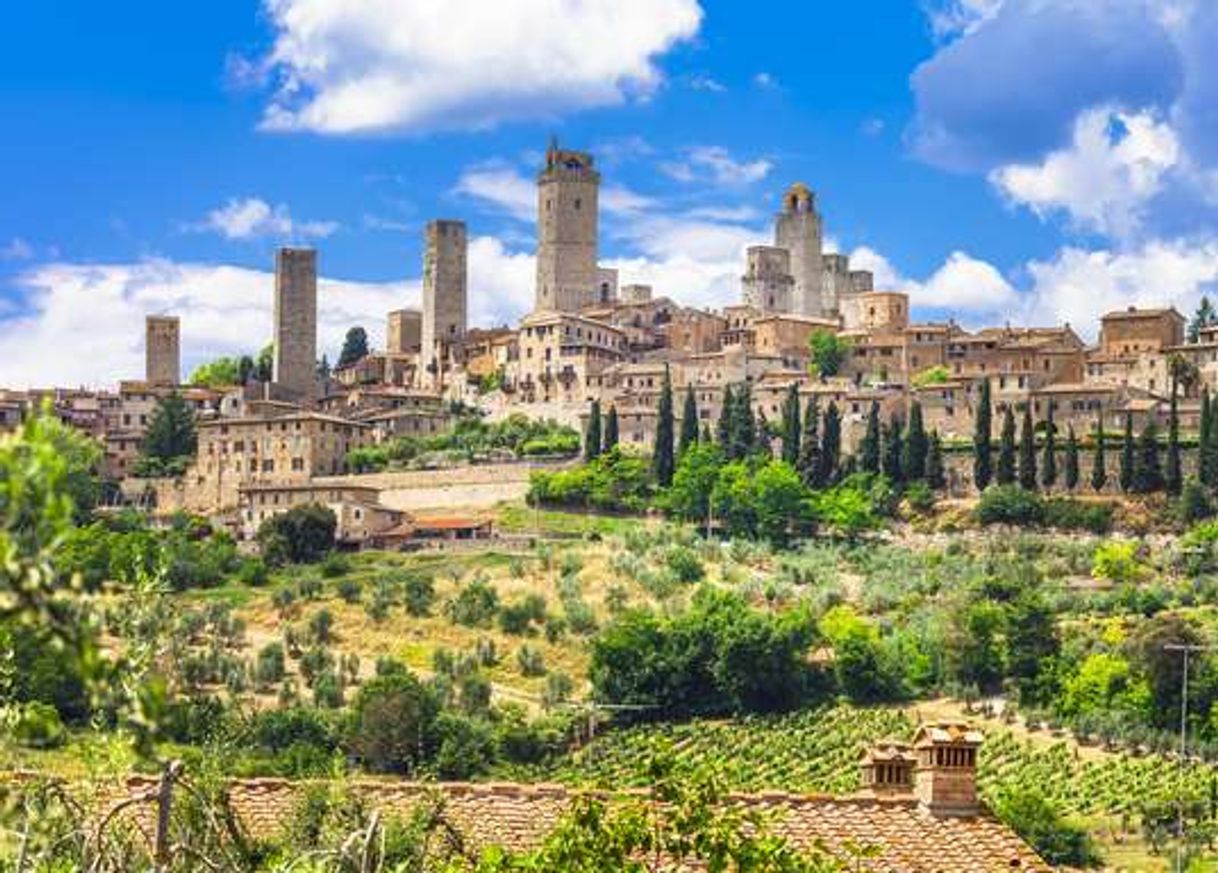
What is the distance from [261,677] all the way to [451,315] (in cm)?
5138

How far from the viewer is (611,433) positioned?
85.6 m

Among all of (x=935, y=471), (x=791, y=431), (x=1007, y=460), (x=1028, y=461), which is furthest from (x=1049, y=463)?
(x=791, y=431)

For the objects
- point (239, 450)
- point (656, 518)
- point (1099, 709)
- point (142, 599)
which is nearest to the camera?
point (142, 599)

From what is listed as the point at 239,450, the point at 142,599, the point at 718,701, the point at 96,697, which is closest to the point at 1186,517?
the point at 718,701

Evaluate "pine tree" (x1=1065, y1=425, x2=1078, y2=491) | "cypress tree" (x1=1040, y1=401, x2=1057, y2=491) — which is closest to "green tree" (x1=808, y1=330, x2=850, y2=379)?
"cypress tree" (x1=1040, y1=401, x2=1057, y2=491)

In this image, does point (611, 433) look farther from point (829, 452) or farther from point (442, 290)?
point (442, 290)

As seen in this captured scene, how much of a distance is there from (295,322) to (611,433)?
2979cm

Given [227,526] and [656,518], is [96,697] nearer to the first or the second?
[656,518]

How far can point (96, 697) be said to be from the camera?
640 centimetres

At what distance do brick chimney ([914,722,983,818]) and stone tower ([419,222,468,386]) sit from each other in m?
92.2

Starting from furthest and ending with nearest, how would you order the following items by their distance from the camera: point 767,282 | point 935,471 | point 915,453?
point 767,282
point 915,453
point 935,471

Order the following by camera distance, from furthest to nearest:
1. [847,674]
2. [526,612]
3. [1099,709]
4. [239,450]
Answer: [239,450] → [526,612] → [847,674] → [1099,709]

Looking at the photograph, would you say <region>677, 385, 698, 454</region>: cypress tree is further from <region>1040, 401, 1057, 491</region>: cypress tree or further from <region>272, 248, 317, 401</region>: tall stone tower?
<region>272, 248, 317, 401</region>: tall stone tower

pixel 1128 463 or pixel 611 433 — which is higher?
pixel 611 433
